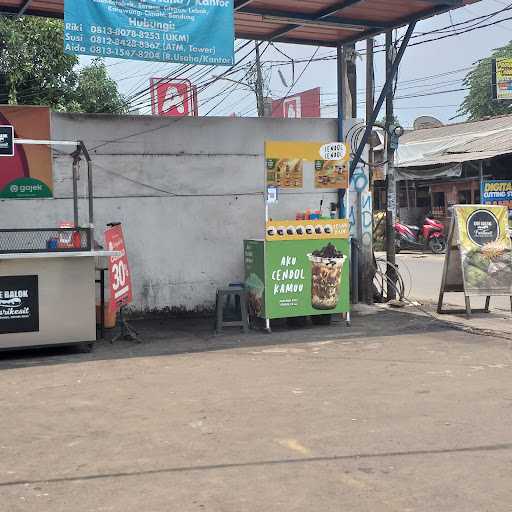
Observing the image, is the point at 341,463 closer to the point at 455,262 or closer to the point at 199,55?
the point at 199,55

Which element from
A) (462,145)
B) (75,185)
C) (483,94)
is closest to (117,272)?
(75,185)

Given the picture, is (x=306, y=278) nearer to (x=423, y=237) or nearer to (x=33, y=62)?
(x=33, y=62)

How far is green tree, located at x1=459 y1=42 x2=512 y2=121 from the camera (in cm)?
4209

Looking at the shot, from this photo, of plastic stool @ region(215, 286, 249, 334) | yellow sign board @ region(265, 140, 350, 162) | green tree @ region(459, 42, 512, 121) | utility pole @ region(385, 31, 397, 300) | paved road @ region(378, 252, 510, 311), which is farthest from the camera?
green tree @ region(459, 42, 512, 121)

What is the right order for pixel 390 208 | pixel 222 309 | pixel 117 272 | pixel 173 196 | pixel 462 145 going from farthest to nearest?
pixel 462 145, pixel 390 208, pixel 173 196, pixel 222 309, pixel 117 272

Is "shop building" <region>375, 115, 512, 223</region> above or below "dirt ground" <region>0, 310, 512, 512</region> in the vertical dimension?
above

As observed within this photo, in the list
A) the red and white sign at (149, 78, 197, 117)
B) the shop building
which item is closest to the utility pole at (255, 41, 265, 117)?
the red and white sign at (149, 78, 197, 117)

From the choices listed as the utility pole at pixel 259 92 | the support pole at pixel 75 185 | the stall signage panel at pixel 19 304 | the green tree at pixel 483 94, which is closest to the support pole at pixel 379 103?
the support pole at pixel 75 185

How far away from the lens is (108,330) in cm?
956

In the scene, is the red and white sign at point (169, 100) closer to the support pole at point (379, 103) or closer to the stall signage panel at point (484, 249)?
the support pole at point (379, 103)

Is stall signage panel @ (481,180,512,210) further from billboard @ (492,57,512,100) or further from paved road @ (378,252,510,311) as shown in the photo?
billboard @ (492,57,512,100)

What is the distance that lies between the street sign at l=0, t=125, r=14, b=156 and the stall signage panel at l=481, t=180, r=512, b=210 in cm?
1760

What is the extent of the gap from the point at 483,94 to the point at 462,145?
2058 centimetres

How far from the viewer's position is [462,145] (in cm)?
2473
